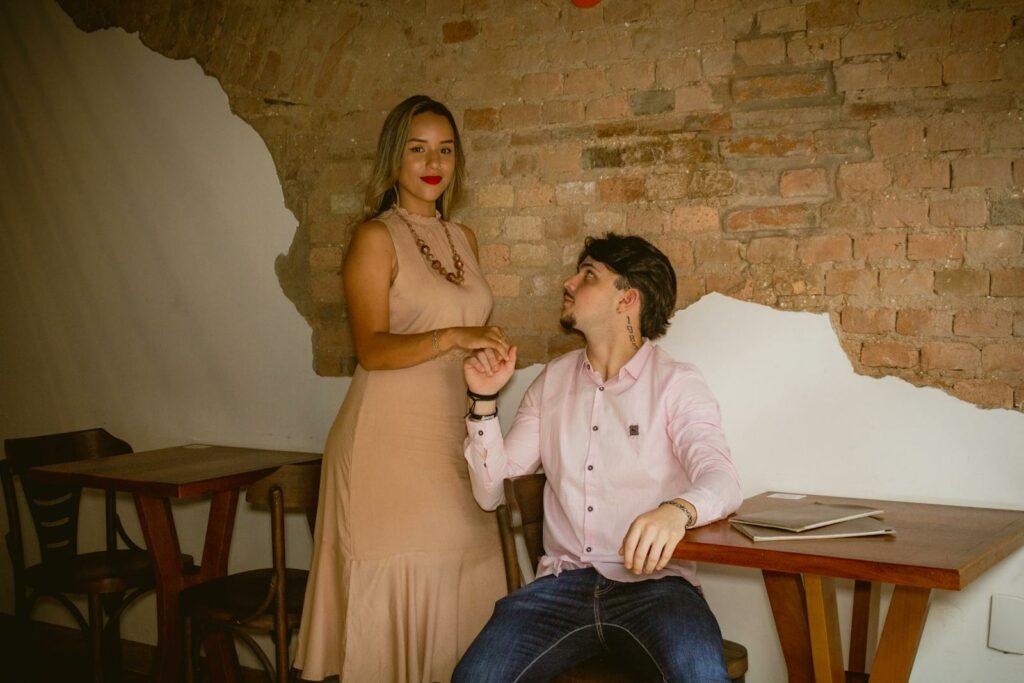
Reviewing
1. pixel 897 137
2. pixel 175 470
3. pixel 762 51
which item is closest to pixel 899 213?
pixel 897 137

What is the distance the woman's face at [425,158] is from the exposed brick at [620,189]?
1.63 feet

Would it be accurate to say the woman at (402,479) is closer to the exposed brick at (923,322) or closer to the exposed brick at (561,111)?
the exposed brick at (561,111)

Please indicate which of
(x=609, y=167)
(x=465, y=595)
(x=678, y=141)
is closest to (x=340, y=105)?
(x=609, y=167)

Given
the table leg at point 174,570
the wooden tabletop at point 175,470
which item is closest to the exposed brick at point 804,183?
the wooden tabletop at point 175,470

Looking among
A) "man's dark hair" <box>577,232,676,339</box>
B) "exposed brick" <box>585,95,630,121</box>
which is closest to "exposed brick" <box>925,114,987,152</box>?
"man's dark hair" <box>577,232,676,339</box>

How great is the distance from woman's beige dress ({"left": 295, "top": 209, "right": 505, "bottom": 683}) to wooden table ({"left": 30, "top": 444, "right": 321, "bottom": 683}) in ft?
1.28

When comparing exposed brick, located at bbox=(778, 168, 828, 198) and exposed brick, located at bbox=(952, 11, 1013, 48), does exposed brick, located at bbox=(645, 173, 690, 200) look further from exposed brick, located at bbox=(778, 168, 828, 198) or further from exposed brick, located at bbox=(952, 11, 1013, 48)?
exposed brick, located at bbox=(952, 11, 1013, 48)

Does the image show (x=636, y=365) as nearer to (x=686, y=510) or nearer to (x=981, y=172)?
(x=686, y=510)

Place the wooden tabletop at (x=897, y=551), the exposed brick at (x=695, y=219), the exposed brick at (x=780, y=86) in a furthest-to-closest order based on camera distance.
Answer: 1. the exposed brick at (x=695, y=219)
2. the exposed brick at (x=780, y=86)
3. the wooden tabletop at (x=897, y=551)

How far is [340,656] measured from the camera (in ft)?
8.27

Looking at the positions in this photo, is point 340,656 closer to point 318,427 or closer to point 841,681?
point 318,427

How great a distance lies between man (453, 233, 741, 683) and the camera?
6.51ft

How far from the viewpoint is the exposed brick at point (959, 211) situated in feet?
7.74

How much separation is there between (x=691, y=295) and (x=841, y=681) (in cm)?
113
